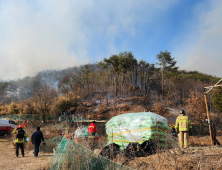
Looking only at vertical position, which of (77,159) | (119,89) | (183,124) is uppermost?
(119,89)

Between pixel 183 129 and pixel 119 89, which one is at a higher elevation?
pixel 119 89

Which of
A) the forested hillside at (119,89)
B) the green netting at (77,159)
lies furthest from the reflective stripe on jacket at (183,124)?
the forested hillside at (119,89)

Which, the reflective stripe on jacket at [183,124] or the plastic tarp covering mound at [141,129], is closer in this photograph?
the plastic tarp covering mound at [141,129]

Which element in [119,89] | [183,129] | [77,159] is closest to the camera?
[77,159]

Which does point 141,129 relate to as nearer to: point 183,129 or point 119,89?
point 183,129

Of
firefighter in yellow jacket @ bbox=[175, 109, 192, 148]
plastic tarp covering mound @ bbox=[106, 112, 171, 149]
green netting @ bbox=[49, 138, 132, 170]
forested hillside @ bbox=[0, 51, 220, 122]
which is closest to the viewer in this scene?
green netting @ bbox=[49, 138, 132, 170]

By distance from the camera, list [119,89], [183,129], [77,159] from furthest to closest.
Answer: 1. [119,89]
2. [183,129]
3. [77,159]

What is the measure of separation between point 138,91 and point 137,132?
103 ft

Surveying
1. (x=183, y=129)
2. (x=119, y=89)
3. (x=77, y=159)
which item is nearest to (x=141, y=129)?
(x=183, y=129)

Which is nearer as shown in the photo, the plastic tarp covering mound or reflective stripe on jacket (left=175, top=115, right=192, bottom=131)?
the plastic tarp covering mound

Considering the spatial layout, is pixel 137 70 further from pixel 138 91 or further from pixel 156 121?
pixel 156 121

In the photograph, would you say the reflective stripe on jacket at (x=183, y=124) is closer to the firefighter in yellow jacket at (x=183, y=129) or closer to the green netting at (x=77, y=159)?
the firefighter in yellow jacket at (x=183, y=129)

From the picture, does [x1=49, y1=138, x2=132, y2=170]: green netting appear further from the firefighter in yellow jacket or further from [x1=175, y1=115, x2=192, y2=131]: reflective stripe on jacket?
[x1=175, y1=115, x2=192, y2=131]: reflective stripe on jacket

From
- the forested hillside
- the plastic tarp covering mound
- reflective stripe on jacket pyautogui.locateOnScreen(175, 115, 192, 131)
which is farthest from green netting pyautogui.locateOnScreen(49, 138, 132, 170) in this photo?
the forested hillside
